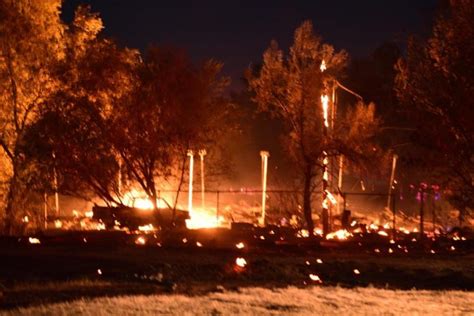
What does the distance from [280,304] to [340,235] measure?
12855 millimetres

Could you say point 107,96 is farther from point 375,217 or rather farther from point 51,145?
point 375,217

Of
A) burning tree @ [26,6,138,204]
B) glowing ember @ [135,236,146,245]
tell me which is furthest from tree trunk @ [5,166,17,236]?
glowing ember @ [135,236,146,245]

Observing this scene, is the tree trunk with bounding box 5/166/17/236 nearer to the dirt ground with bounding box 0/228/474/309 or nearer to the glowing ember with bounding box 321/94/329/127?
the dirt ground with bounding box 0/228/474/309

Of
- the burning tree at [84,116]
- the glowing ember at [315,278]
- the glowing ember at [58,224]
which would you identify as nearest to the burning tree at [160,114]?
the burning tree at [84,116]

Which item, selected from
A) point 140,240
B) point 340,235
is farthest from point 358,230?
point 140,240

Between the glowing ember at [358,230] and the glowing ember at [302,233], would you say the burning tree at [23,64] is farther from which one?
the glowing ember at [358,230]

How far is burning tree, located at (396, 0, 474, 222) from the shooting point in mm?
16938

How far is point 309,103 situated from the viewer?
22.7 meters

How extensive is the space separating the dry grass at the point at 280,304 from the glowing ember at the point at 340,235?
395 inches

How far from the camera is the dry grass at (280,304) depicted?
9617mm

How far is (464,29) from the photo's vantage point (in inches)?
671

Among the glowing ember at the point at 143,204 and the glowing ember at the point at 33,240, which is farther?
the glowing ember at the point at 143,204

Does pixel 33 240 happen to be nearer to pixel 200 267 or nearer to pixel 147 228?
pixel 147 228

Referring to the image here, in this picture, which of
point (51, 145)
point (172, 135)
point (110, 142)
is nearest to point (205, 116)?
point (172, 135)
